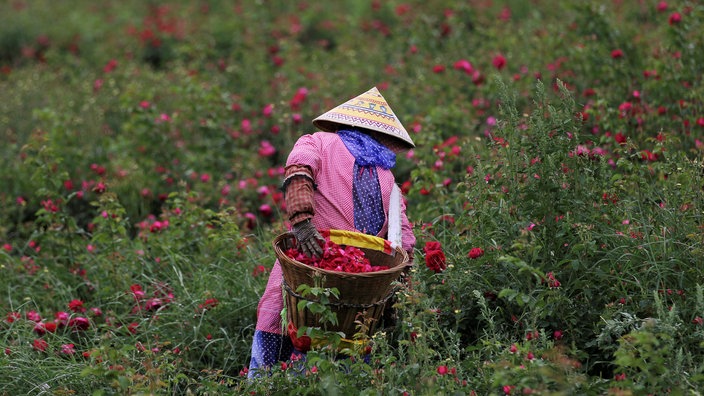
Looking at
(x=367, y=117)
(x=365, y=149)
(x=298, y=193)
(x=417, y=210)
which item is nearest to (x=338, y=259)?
Result: (x=298, y=193)

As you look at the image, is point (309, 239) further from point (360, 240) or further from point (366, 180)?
point (366, 180)

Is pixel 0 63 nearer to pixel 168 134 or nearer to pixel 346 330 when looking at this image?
pixel 168 134

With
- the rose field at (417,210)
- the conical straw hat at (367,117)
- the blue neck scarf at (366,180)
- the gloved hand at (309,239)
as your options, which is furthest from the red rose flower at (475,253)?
the gloved hand at (309,239)

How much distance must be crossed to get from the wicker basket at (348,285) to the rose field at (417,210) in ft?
0.23

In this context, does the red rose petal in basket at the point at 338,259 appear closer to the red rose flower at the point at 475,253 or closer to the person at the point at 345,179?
the person at the point at 345,179

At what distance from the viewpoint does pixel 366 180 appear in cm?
342

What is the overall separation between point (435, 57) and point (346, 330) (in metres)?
4.36

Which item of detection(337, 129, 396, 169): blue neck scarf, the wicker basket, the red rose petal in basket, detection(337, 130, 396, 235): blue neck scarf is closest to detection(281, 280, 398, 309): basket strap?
the wicker basket

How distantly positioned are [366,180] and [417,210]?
4.54ft

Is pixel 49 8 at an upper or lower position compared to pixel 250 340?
upper

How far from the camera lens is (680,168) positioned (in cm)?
343

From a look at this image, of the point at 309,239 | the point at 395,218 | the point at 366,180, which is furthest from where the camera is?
the point at 366,180

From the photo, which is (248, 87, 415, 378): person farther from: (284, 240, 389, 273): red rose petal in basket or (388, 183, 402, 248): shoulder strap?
(284, 240, 389, 273): red rose petal in basket

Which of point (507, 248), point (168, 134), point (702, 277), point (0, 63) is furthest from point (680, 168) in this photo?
point (0, 63)
